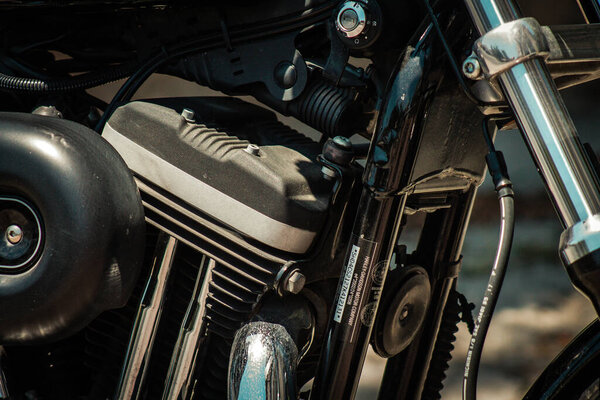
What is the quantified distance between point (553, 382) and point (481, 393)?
126 centimetres

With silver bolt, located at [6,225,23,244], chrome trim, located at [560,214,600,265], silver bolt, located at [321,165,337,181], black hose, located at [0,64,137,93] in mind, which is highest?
black hose, located at [0,64,137,93]

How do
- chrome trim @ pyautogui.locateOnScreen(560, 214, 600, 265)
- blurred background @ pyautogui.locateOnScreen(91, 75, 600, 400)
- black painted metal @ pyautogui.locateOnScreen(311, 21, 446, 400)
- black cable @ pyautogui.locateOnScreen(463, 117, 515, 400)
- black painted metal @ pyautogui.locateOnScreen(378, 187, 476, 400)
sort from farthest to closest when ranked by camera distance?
→ blurred background @ pyautogui.locateOnScreen(91, 75, 600, 400) < black painted metal @ pyautogui.locateOnScreen(378, 187, 476, 400) < black painted metal @ pyautogui.locateOnScreen(311, 21, 446, 400) < black cable @ pyautogui.locateOnScreen(463, 117, 515, 400) < chrome trim @ pyautogui.locateOnScreen(560, 214, 600, 265)

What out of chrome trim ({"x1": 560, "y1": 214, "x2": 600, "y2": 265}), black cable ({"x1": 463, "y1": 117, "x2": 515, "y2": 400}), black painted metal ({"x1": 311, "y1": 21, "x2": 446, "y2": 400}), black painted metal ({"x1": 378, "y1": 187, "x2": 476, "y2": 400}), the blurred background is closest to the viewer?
chrome trim ({"x1": 560, "y1": 214, "x2": 600, "y2": 265})

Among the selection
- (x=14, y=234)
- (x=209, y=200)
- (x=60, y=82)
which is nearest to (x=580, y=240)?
(x=209, y=200)

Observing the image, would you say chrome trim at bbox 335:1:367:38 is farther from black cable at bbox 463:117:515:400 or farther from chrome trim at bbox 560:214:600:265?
chrome trim at bbox 560:214:600:265

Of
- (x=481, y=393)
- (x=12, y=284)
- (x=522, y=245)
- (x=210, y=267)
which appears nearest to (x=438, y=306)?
(x=210, y=267)

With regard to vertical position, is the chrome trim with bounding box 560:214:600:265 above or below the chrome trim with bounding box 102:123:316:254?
below

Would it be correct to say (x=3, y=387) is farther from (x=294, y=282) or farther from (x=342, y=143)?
(x=342, y=143)


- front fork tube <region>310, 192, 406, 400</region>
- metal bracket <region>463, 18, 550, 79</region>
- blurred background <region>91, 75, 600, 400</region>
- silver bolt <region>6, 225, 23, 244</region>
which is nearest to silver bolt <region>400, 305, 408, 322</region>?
front fork tube <region>310, 192, 406, 400</region>

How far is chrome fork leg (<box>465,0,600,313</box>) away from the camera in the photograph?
70 cm

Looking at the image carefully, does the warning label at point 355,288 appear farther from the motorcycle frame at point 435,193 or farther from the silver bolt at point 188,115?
the silver bolt at point 188,115

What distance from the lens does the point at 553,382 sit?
88cm

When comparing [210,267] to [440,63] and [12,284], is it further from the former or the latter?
[440,63]

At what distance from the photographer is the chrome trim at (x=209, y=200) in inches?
40.4
